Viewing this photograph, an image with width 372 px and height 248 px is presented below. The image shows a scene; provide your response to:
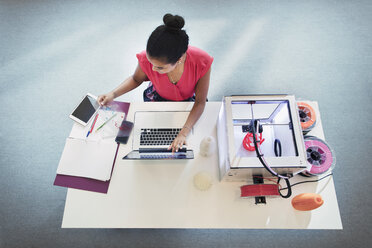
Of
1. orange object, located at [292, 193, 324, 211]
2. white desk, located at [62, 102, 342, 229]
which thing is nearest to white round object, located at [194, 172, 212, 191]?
white desk, located at [62, 102, 342, 229]

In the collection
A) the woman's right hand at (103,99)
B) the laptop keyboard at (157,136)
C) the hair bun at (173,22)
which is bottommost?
the laptop keyboard at (157,136)

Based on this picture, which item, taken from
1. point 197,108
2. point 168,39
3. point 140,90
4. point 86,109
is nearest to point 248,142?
point 197,108

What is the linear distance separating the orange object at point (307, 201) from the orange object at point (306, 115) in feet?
1.26

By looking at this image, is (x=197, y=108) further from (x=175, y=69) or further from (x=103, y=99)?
(x=103, y=99)

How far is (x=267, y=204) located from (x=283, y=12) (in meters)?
2.35

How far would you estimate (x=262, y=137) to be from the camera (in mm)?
1102

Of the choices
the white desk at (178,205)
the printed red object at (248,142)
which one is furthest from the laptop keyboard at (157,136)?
the printed red object at (248,142)

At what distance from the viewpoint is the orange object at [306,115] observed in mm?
1174

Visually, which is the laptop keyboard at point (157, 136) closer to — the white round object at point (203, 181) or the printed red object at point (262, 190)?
the white round object at point (203, 181)

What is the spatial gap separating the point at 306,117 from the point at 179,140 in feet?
2.44

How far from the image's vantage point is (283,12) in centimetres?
248

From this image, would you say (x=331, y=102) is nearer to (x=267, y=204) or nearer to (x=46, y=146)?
(x=267, y=204)

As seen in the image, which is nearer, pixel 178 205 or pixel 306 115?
pixel 178 205

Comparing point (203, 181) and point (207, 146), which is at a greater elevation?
point (207, 146)
